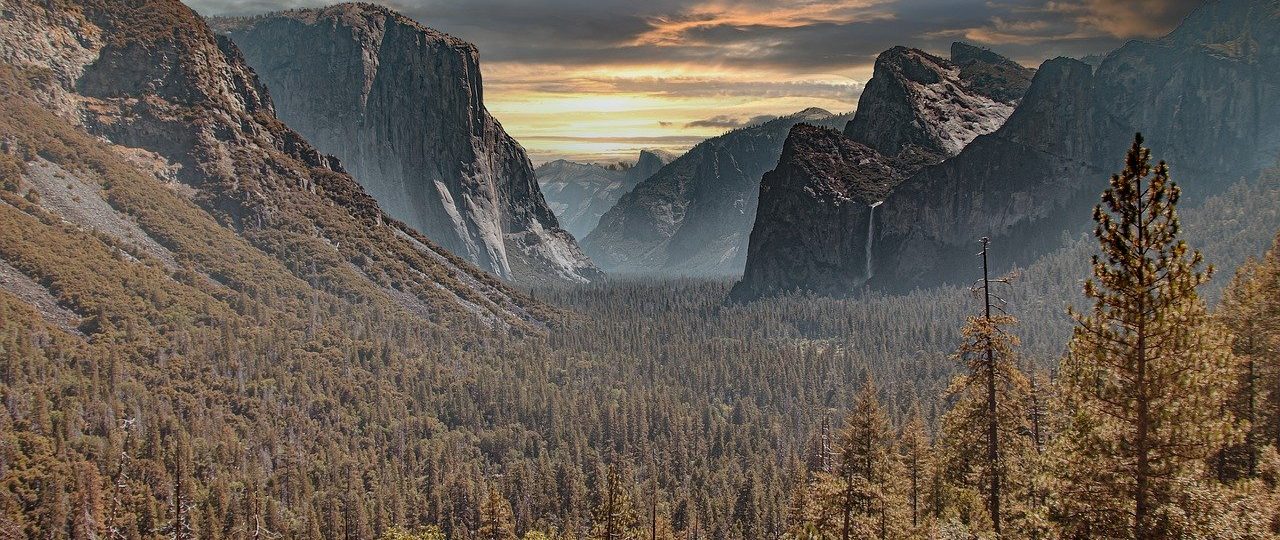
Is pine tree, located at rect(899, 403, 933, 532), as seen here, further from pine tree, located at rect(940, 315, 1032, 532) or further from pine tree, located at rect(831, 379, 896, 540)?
pine tree, located at rect(940, 315, 1032, 532)

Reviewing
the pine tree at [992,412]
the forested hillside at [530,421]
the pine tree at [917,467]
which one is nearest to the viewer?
the forested hillside at [530,421]

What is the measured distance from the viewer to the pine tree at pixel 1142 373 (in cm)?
2709

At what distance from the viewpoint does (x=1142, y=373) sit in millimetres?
27922

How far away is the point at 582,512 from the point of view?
120 metres

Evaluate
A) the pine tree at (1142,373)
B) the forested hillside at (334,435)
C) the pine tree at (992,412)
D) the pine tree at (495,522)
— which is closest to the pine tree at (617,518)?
the forested hillside at (334,435)

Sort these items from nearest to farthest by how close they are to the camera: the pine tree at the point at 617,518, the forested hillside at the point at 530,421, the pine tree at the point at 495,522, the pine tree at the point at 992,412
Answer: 1. the forested hillside at the point at 530,421
2. the pine tree at the point at 992,412
3. the pine tree at the point at 617,518
4. the pine tree at the point at 495,522

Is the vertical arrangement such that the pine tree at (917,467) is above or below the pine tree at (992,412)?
below

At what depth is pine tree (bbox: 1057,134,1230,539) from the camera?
2709 cm

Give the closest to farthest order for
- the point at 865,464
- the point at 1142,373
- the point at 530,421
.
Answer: the point at 1142,373 < the point at 865,464 < the point at 530,421

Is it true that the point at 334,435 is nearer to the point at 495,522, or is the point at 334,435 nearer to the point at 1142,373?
the point at 495,522

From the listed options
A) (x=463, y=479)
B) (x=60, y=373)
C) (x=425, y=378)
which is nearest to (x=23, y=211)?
(x=60, y=373)

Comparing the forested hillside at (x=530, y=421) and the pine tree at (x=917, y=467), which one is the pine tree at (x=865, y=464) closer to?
the forested hillside at (x=530, y=421)

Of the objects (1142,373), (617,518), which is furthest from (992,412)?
(617,518)

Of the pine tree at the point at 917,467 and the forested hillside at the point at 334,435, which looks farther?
the forested hillside at the point at 334,435
